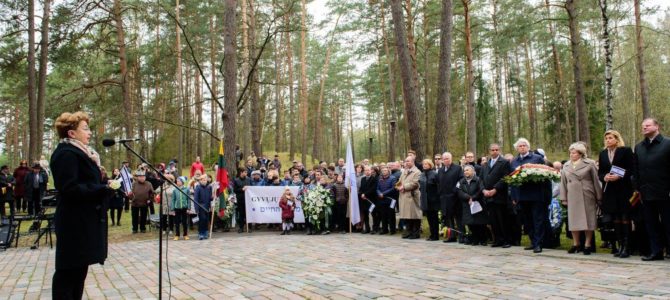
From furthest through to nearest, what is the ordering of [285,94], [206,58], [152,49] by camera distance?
[285,94]
[206,58]
[152,49]

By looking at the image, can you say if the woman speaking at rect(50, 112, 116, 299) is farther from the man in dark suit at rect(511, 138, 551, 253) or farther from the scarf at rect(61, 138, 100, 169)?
the man in dark suit at rect(511, 138, 551, 253)

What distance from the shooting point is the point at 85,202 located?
12.2ft

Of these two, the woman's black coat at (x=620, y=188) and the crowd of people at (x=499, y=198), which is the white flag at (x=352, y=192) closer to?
the crowd of people at (x=499, y=198)

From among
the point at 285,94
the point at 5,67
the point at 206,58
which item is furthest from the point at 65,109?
the point at 285,94

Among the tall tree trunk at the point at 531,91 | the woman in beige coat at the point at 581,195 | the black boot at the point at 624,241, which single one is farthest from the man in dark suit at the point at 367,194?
the tall tree trunk at the point at 531,91

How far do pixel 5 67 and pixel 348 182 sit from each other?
16.7 m

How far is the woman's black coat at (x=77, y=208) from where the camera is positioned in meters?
3.59

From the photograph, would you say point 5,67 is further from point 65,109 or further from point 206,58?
point 206,58

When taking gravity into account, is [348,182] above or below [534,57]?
below

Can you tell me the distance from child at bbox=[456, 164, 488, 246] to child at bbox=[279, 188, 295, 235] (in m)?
4.73

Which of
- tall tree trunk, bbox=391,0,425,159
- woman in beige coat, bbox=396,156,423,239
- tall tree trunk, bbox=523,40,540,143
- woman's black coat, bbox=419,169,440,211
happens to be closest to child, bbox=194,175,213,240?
woman in beige coat, bbox=396,156,423,239

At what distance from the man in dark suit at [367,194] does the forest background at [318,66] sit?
5.52 feet

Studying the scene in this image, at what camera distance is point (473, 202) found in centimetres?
909

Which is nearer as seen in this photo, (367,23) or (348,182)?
(348,182)
